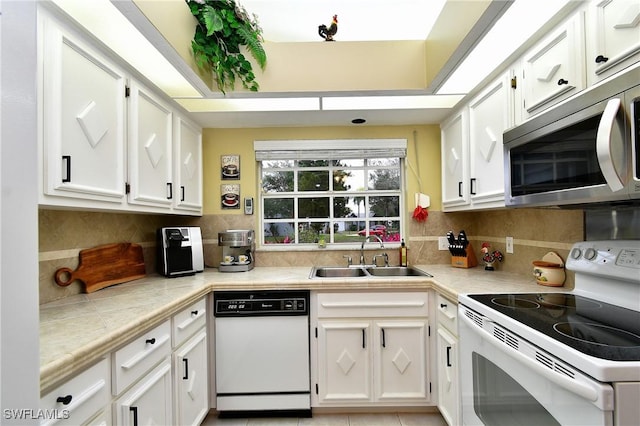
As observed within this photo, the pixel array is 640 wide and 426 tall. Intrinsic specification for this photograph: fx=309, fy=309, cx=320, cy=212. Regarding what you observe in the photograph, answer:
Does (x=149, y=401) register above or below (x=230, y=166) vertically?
below

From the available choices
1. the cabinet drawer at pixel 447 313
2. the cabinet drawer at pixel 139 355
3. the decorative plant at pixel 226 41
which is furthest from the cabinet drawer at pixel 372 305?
the decorative plant at pixel 226 41

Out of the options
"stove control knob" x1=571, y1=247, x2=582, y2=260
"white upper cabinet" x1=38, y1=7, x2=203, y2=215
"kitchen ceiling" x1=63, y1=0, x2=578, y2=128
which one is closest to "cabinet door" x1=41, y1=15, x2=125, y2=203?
"white upper cabinet" x1=38, y1=7, x2=203, y2=215

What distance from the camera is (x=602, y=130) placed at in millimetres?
962

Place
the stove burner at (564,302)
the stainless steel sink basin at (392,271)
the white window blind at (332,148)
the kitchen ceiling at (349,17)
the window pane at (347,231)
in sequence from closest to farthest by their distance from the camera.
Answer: the stove burner at (564,302) → the kitchen ceiling at (349,17) → the stainless steel sink basin at (392,271) → the white window blind at (332,148) → the window pane at (347,231)

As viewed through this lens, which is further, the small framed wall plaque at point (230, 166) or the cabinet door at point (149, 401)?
the small framed wall plaque at point (230, 166)

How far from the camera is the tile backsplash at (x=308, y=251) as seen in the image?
1607 mm

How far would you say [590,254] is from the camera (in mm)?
1432

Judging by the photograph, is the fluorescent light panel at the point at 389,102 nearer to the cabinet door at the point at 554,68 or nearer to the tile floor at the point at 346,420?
the cabinet door at the point at 554,68

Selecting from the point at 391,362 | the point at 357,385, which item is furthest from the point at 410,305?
the point at 357,385

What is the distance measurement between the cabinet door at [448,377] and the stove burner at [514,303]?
0.42 metres

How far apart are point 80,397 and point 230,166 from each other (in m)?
2.03

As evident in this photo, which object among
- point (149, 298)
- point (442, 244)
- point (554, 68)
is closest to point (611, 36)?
point (554, 68)

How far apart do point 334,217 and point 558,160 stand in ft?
6.05

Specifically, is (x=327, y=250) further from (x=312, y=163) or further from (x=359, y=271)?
(x=312, y=163)
